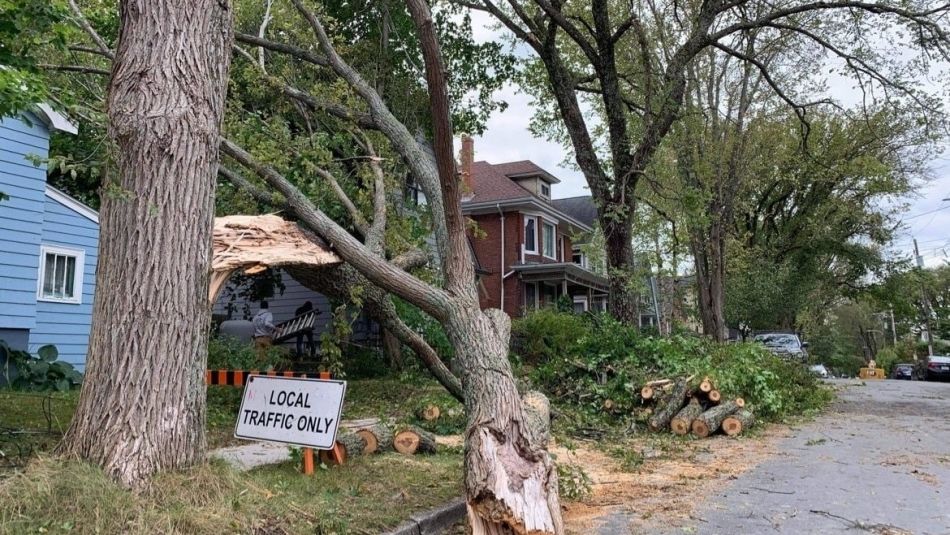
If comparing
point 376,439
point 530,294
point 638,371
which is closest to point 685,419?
point 638,371

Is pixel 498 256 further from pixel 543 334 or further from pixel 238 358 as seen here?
pixel 238 358

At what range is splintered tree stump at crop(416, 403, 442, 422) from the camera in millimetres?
9414

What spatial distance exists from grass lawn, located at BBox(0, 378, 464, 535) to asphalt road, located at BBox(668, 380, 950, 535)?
2.24 m

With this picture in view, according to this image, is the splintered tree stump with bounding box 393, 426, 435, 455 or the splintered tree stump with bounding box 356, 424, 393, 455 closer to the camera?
the splintered tree stump with bounding box 356, 424, 393, 455

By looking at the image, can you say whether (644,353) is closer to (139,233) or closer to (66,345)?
(139,233)

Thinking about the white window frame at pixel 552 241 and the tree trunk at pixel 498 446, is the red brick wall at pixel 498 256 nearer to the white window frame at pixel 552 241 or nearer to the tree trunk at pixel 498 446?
the white window frame at pixel 552 241

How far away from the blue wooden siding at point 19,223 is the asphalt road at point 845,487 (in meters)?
10.6

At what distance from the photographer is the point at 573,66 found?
1802 cm

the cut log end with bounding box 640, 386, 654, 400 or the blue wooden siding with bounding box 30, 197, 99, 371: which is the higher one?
the blue wooden siding with bounding box 30, 197, 99, 371

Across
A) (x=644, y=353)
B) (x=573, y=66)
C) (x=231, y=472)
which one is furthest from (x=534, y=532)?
(x=573, y=66)

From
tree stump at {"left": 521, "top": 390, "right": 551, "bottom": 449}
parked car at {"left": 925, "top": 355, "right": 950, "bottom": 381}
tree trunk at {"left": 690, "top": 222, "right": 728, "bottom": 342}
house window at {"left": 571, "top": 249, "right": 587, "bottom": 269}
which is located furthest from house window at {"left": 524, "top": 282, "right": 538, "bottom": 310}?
tree stump at {"left": 521, "top": 390, "right": 551, "bottom": 449}

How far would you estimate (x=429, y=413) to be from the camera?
9.45 metres

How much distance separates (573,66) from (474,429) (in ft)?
48.8

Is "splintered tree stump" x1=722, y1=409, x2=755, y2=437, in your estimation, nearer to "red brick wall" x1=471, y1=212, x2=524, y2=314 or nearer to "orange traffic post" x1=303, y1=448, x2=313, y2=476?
"orange traffic post" x1=303, y1=448, x2=313, y2=476
